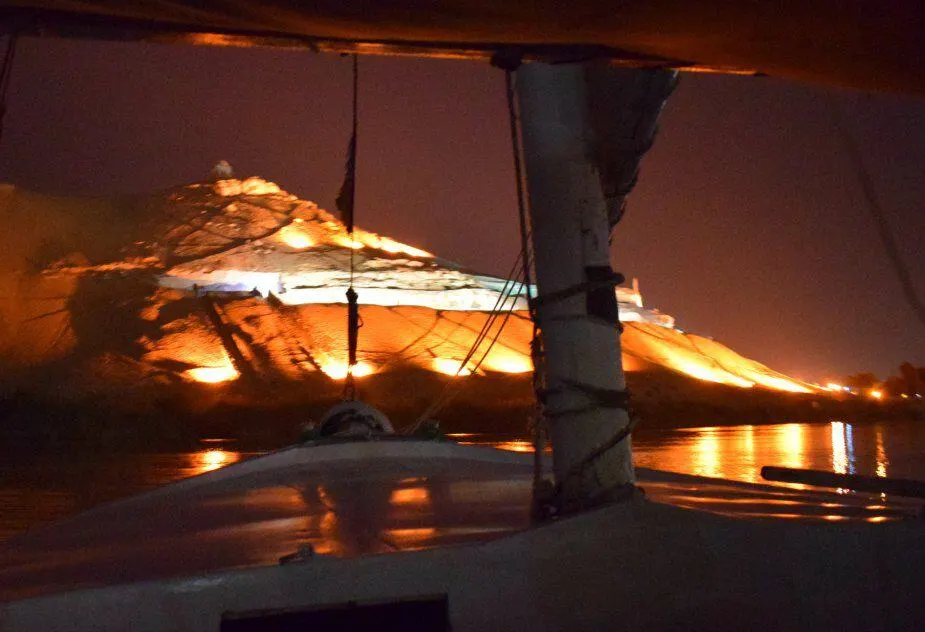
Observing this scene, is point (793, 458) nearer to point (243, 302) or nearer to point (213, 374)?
point (213, 374)

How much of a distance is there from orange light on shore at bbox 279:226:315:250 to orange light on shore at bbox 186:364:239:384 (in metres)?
30.7

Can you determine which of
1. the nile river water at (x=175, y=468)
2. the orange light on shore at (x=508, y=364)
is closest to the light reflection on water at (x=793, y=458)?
the nile river water at (x=175, y=468)

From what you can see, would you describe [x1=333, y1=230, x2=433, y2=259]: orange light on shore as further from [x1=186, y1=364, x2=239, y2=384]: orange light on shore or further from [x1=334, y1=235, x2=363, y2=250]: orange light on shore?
[x1=186, y1=364, x2=239, y2=384]: orange light on shore

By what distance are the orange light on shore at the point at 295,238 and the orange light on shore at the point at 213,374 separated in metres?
30.7

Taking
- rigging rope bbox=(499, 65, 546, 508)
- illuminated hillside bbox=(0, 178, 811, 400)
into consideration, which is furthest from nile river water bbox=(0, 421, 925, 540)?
illuminated hillside bbox=(0, 178, 811, 400)

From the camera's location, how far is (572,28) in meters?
2.65

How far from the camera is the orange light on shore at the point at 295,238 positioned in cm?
7466

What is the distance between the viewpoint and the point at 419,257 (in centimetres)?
8006

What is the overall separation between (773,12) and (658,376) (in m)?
50.1

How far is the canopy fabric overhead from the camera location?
2.41 metres

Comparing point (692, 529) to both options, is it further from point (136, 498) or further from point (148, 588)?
point (136, 498)

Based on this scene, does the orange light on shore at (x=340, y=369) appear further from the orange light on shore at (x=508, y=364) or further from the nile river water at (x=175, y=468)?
the nile river water at (x=175, y=468)

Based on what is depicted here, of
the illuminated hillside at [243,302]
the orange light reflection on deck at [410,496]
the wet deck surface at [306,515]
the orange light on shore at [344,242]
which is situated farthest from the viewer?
the orange light on shore at [344,242]

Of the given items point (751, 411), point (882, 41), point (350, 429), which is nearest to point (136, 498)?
point (350, 429)
